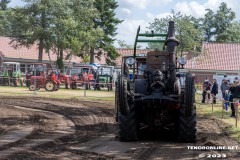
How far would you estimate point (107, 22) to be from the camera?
176 feet

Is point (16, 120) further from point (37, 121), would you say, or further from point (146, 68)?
point (146, 68)

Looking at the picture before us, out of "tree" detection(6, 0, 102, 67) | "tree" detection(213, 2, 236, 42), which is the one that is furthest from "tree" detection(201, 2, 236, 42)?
"tree" detection(6, 0, 102, 67)

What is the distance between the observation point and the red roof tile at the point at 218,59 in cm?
5347

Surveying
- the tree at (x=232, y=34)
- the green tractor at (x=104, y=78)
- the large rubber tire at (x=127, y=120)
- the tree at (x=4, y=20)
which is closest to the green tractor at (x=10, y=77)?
the green tractor at (x=104, y=78)

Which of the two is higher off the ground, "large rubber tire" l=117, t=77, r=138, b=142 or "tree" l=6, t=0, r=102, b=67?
"tree" l=6, t=0, r=102, b=67

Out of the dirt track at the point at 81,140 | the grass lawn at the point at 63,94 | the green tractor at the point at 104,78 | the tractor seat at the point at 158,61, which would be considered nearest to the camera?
the dirt track at the point at 81,140

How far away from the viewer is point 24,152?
364 inches

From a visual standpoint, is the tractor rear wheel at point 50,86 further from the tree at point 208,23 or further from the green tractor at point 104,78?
the tree at point 208,23

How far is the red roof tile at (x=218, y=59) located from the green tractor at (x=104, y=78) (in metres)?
14.8

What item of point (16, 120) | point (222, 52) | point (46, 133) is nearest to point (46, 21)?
point (222, 52)

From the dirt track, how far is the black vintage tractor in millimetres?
417

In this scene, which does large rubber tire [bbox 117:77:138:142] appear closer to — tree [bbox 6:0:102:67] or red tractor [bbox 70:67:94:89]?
red tractor [bbox 70:67:94:89]

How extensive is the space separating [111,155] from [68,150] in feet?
3.59

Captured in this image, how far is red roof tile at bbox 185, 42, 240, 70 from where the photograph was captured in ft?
175
